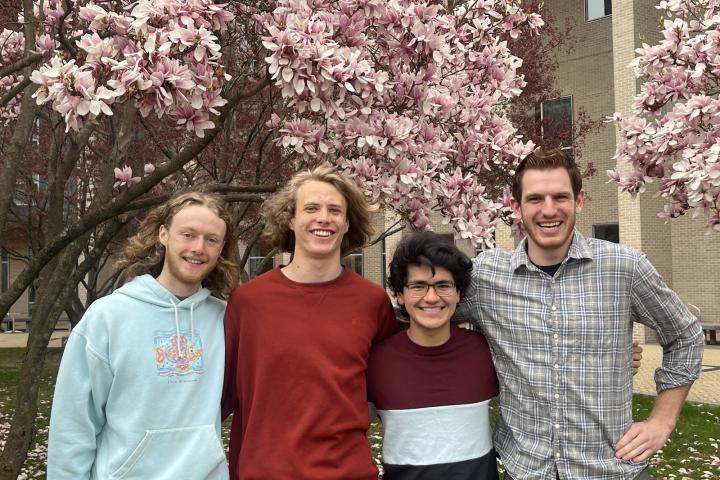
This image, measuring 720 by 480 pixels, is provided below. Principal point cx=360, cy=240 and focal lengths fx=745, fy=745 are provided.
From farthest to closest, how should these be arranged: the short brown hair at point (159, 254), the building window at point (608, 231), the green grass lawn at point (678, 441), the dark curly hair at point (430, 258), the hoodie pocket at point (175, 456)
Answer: the building window at point (608, 231), the green grass lawn at point (678, 441), the short brown hair at point (159, 254), the dark curly hair at point (430, 258), the hoodie pocket at point (175, 456)

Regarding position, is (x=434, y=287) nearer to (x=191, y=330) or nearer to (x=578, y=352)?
(x=578, y=352)

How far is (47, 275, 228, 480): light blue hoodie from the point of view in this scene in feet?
8.31

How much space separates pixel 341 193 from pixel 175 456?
45.1 inches

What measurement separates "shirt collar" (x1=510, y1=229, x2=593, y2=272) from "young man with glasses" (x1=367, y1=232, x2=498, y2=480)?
0.58ft

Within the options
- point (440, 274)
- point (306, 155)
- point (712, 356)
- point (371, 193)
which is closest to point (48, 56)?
point (306, 155)

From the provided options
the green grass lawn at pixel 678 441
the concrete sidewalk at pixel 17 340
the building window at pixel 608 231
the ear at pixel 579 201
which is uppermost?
the building window at pixel 608 231

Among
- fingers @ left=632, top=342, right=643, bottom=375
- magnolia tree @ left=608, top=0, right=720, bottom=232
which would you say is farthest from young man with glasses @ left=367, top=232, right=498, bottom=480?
magnolia tree @ left=608, top=0, right=720, bottom=232

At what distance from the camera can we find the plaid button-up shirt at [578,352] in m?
2.62

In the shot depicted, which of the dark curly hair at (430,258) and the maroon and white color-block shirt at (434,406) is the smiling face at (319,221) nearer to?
the dark curly hair at (430,258)

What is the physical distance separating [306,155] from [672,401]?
2230mm

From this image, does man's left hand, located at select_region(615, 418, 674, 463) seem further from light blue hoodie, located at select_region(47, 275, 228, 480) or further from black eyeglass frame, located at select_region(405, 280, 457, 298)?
light blue hoodie, located at select_region(47, 275, 228, 480)

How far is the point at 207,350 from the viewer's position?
2729 millimetres

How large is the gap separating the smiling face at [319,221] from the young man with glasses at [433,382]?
0.87 feet

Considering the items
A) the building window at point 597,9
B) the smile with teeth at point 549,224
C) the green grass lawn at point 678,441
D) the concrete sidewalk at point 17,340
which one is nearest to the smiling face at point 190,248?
the smile with teeth at point 549,224
